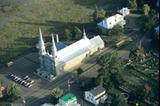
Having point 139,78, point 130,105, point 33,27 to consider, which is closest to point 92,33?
point 33,27

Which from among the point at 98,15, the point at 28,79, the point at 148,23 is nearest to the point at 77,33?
the point at 98,15

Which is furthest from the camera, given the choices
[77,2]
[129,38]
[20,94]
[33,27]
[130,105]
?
[77,2]

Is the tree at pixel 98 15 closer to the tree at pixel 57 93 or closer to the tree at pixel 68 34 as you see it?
the tree at pixel 68 34

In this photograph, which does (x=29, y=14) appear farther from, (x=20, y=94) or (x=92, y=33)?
(x=20, y=94)

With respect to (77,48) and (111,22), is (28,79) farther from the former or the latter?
(111,22)

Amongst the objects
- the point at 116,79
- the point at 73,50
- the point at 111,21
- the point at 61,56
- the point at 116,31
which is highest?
the point at 111,21

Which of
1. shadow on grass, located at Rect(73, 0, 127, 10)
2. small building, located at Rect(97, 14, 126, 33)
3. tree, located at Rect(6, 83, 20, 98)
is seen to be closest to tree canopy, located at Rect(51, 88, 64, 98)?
tree, located at Rect(6, 83, 20, 98)
